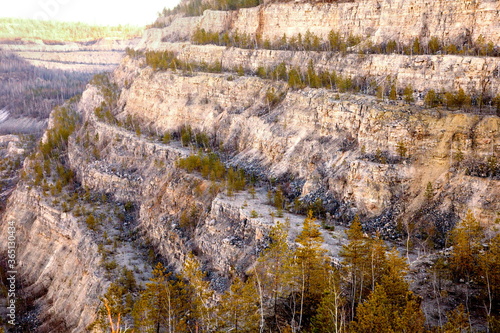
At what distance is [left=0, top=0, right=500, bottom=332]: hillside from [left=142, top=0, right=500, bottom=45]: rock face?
21 cm

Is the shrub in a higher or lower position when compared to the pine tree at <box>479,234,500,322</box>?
higher

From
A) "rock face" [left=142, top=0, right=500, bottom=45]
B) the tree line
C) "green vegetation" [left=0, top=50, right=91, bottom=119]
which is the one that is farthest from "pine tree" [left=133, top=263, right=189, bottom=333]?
"green vegetation" [left=0, top=50, right=91, bottom=119]

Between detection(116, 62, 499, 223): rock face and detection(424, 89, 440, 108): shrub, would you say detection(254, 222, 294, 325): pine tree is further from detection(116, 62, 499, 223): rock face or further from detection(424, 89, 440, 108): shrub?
detection(424, 89, 440, 108): shrub

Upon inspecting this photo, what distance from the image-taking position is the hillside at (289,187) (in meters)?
28.7

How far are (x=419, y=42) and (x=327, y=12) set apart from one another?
15.9 meters

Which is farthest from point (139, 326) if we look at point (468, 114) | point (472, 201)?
point (468, 114)

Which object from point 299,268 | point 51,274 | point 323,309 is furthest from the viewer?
point 51,274

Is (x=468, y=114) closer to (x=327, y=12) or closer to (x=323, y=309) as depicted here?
(x=323, y=309)

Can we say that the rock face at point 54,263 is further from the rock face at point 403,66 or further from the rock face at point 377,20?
the rock face at point 377,20

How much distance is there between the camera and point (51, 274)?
2099 inches

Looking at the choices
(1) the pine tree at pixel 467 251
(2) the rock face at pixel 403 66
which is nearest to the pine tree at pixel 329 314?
(1) the pine tree at pixel 467 251

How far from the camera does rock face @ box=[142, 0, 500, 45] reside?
1727 inches

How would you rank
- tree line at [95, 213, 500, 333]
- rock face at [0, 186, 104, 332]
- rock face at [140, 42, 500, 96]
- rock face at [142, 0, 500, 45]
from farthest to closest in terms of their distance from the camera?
rock face at [0, 186, 104, 332] < rock face at [142, 0, 500, 45] < rock face at [140, 42, 500, 96] < tree line at [95, 213, 500, 333]

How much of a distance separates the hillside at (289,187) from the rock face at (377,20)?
210 millimetres
